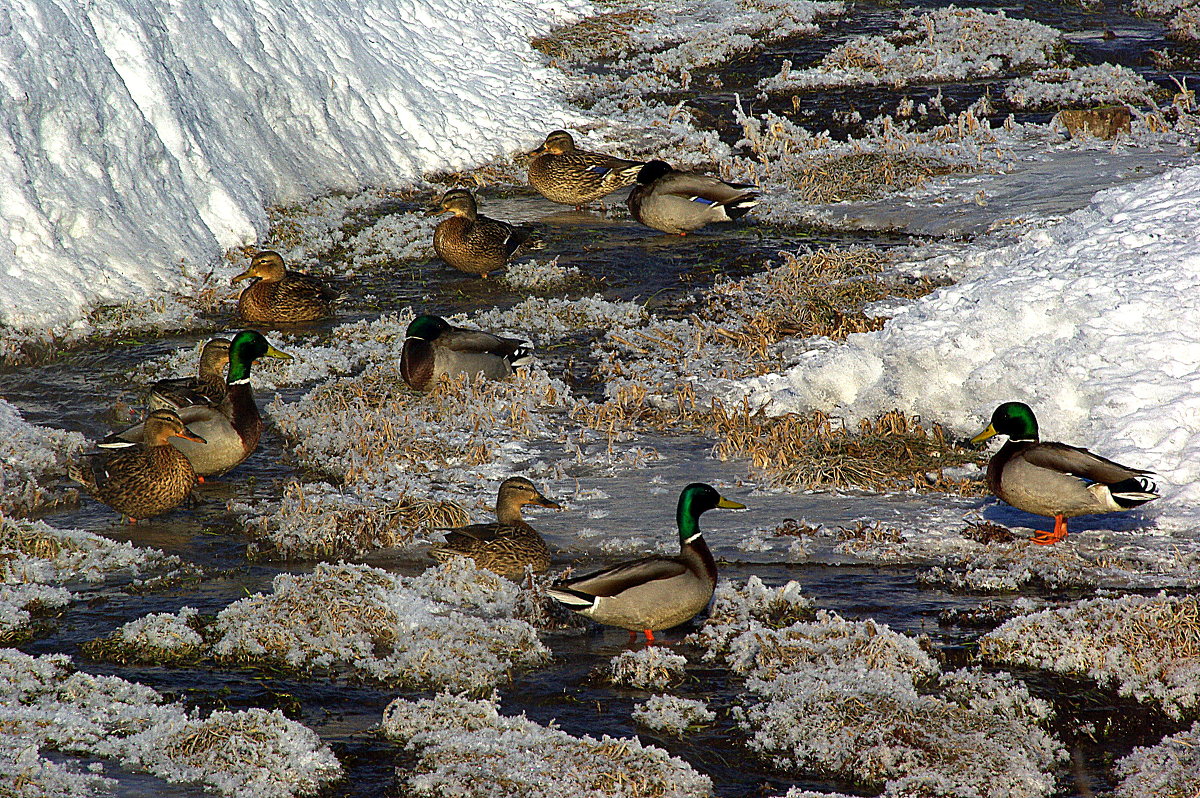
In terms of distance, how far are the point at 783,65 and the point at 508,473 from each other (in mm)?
13048

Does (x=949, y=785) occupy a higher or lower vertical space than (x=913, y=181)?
lower

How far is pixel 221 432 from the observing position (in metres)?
8.40

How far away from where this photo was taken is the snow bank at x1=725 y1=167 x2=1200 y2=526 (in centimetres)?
823

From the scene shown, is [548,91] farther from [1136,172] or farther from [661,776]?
[661,776]

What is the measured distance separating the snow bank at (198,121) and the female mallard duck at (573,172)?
2018 mm

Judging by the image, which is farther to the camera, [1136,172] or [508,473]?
[1136,172]

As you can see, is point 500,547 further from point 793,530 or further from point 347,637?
point 793,530

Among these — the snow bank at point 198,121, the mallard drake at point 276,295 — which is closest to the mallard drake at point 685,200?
the snow bank at point 198,121

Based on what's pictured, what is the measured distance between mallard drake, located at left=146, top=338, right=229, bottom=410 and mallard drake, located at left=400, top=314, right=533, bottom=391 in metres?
1.48

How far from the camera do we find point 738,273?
1262cm

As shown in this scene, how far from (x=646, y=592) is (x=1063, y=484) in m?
2.80

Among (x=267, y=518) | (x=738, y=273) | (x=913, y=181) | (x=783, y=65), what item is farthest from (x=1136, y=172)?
(x=267, y=518)

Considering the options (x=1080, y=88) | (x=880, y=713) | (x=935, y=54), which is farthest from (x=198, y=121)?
(x=1080, y=88)

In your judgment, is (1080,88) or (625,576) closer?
(625,576)
